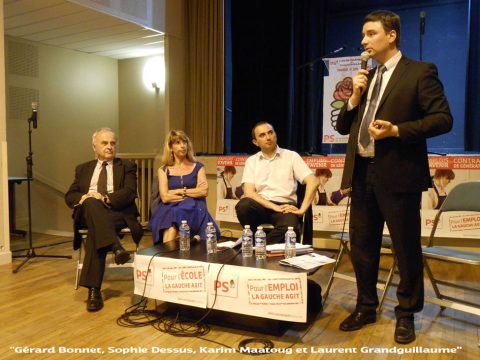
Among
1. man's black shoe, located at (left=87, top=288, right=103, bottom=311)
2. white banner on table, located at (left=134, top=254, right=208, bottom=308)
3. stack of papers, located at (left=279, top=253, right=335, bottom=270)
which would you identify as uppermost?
stack of papers, located at (left=279, top=253, right=335, bottom=270)

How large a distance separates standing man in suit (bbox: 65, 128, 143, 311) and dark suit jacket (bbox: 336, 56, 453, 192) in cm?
164

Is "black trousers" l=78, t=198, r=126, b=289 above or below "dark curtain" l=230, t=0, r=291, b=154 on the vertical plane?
below

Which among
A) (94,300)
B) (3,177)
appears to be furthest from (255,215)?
(3,177)

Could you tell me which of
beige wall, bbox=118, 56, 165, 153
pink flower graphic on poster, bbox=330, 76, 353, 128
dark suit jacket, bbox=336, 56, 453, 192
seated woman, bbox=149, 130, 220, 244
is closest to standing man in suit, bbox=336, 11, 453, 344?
dark suit jacket, bbox=336, 56, 453, 192

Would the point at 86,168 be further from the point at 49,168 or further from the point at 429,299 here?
the point at 49,168

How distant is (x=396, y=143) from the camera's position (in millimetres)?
2061

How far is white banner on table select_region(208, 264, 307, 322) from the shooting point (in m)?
2.03

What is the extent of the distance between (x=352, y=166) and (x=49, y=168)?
184 inches

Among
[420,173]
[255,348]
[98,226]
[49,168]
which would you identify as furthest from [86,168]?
[49,168]

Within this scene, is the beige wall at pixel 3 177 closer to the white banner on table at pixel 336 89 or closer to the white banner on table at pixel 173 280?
the white banner on table at pixel 173 280

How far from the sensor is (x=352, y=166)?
2215mm

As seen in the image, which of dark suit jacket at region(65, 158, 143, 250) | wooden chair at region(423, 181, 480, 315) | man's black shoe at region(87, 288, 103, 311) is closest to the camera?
wooden chair at region(423, 181, 480, 315)

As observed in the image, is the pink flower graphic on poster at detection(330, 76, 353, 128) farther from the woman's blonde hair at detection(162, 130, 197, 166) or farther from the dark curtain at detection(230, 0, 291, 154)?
the woman's blonde hair at detection(162, 130, 197, 166)

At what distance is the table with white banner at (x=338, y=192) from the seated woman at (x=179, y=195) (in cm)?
105
